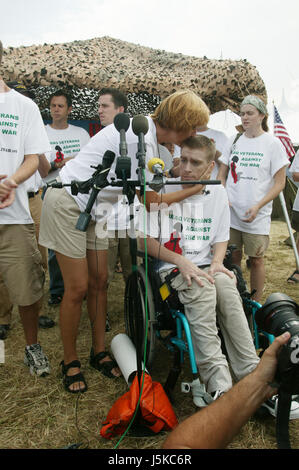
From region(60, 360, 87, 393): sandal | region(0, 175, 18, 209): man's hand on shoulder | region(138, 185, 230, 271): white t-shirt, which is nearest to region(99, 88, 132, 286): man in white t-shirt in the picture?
region(138, 185, 230, 271): white t-shirt

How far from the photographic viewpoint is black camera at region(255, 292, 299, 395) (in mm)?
1030

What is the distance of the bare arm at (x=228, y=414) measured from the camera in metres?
1.06

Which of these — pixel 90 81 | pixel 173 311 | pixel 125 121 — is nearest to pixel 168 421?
pixel 173 311

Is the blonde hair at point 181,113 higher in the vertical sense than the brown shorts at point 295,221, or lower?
higher

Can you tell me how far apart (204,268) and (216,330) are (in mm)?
463

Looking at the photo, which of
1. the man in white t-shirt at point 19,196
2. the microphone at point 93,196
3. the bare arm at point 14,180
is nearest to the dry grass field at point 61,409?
the man in white t-shirt at point 19,196

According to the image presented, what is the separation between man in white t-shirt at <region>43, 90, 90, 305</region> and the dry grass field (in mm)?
772

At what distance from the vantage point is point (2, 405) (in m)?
2.35

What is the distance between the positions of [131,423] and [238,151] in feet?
7.91

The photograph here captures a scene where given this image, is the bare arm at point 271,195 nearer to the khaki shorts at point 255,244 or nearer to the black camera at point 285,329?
the khaki shorts at point 255,244

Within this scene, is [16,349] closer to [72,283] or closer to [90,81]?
[72,283]

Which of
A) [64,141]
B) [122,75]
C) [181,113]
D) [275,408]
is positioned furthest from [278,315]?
[122,75]

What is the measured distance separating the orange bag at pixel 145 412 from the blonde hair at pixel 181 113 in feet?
4.53
